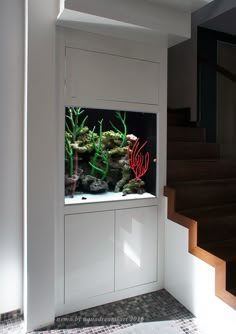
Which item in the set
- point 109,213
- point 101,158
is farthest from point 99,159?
point 109,213

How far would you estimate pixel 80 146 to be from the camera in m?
2.22

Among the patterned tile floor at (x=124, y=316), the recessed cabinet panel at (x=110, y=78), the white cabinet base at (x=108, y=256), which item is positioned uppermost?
the recessed cabinet panel at (x=110, y=78)

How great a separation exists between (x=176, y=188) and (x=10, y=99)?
5.33 feet

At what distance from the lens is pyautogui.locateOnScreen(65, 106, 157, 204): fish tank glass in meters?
2.18

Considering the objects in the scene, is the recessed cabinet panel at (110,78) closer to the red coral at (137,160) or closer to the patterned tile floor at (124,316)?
the red coral at (137,160)

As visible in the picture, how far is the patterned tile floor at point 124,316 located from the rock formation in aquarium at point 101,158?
3.19 feet

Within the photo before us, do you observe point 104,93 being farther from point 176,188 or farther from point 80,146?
point 176,188

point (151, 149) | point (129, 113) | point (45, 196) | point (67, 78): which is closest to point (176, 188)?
point (151, 149)

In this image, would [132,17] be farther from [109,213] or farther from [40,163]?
[109,213]

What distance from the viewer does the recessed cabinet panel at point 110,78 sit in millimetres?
2092

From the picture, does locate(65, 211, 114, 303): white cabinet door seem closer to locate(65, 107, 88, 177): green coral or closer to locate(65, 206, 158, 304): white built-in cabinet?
locate(65, 206, 158, 304): white built-in cabinet

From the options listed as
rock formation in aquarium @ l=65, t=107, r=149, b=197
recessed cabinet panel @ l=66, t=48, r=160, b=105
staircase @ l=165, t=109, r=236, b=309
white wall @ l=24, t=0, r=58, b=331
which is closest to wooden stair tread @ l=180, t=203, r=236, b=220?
staircase @ l=165, t=109, r=236, b=309

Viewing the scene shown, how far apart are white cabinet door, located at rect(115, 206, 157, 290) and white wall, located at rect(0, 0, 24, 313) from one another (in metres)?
0.83

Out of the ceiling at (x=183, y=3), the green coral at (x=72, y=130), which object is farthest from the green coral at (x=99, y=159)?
the ceiling at (x=183, y=3)
